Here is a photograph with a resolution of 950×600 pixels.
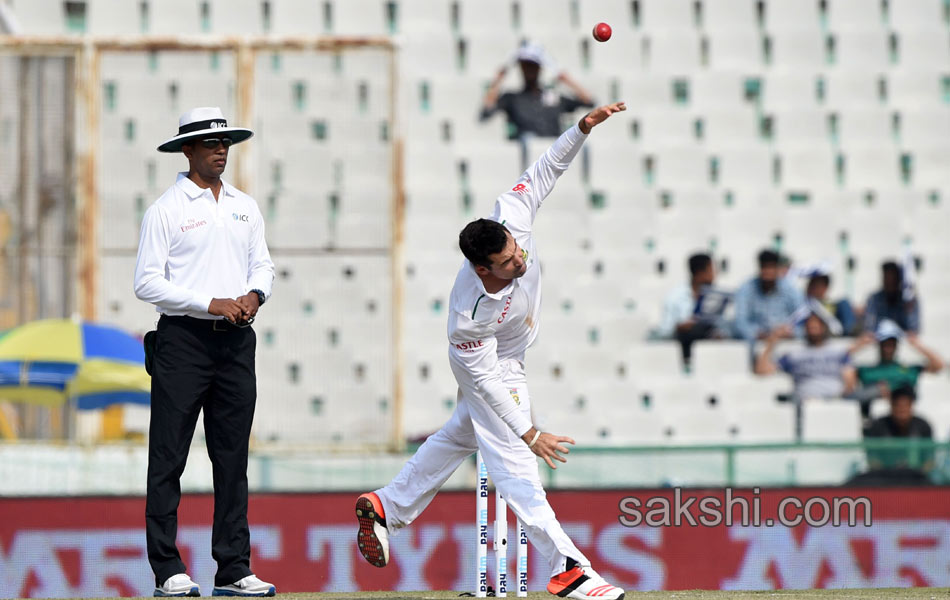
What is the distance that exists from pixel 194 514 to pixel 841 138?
7.67m

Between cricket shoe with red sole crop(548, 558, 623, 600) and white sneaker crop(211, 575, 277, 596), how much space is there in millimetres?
1193

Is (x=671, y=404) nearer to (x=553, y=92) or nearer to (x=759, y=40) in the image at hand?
(x=553, y=92)

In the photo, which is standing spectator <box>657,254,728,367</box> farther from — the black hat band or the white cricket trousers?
the black hat band

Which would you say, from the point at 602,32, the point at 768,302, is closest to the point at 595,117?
the point at 602,32

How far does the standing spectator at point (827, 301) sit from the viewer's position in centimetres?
1212

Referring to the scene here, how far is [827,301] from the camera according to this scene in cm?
1242

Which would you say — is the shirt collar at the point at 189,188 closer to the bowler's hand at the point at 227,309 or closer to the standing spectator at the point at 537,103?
the bowler's hand at the point at 227,309

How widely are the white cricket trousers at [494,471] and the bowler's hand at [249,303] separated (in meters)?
0.85

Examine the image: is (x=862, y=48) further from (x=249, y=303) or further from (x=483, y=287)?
(x=249, y=303)

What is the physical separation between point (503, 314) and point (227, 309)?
104cm

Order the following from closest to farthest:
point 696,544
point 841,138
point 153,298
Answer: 1. point 153,298
2. point 696,544
3. point 841,138

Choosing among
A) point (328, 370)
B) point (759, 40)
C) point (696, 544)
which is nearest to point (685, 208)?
point (759, 40)

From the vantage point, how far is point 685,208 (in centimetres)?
1363

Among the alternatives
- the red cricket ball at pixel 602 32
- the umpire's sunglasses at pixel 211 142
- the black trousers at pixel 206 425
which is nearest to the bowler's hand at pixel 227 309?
the black trousers at pixel 206 425
